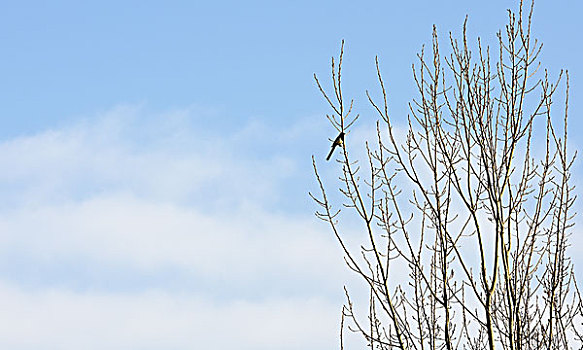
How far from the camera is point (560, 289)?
518cm

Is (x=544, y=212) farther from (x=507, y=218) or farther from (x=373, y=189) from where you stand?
(x=373, y=189)

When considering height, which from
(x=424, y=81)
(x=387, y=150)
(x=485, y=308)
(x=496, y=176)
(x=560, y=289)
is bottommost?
(x=485, y=308)

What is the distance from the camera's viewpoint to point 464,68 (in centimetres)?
487

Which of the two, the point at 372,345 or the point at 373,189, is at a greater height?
the point at 373,189

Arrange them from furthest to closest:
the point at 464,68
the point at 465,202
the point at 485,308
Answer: the point at 464,68 → the point at 465,202 → the point at 485,308

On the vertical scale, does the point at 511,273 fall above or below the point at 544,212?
below

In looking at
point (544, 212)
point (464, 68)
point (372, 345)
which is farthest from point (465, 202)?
point (372, 345)

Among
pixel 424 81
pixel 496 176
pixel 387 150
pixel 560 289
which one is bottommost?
pixel 560 289

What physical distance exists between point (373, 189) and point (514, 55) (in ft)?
4.04

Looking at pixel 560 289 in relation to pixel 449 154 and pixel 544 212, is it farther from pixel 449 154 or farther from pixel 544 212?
pixel 449 154

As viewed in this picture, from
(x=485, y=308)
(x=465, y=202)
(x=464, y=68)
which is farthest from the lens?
(x=464, y=68)

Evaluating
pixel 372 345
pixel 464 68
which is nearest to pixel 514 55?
pixel 464 68

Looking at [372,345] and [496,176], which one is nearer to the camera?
[496,176]

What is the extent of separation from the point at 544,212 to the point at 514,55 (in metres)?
1.01
